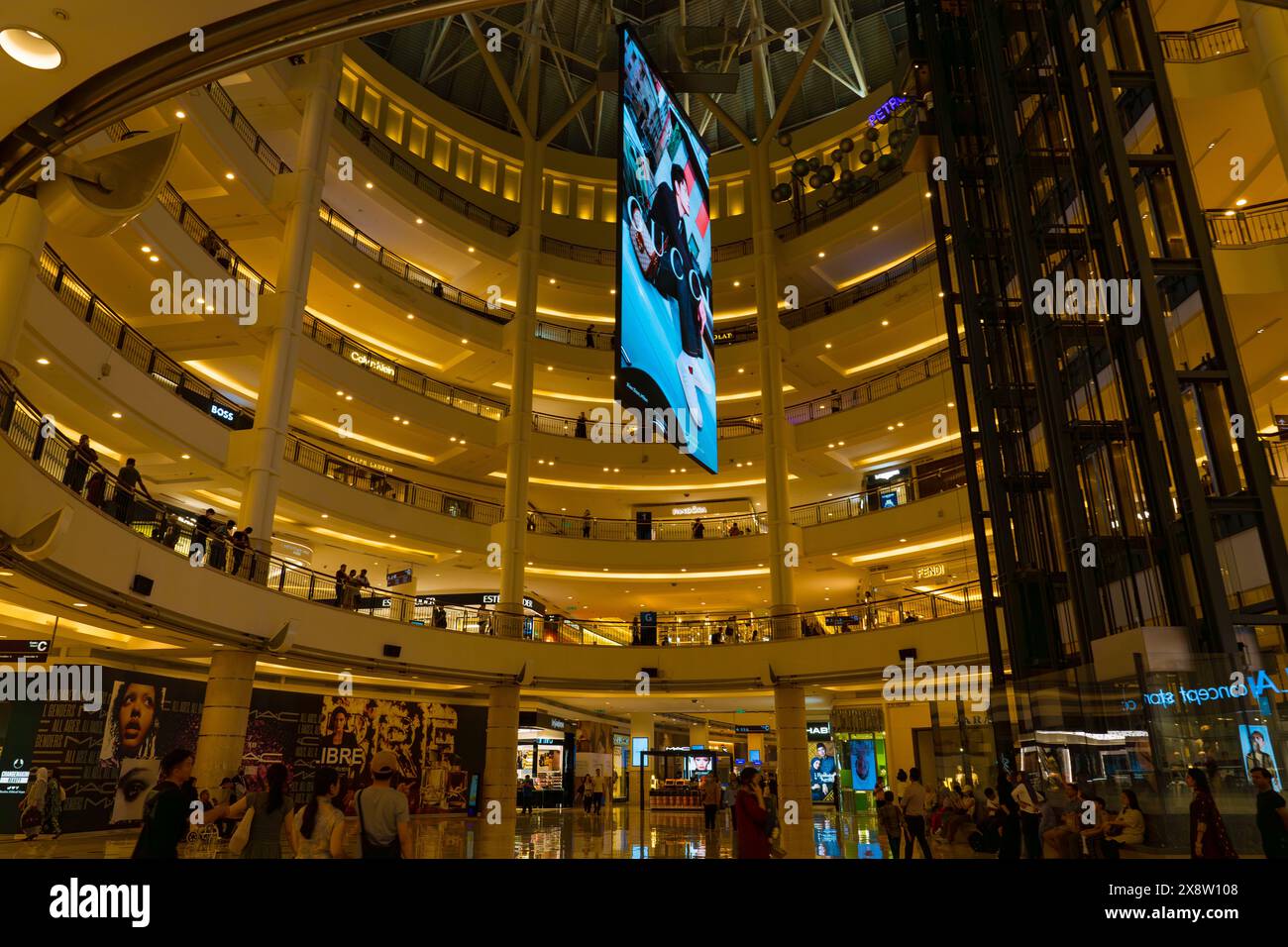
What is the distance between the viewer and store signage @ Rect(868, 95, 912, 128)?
29203 millimetres

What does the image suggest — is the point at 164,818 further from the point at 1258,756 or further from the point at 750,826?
the point at 1258,756

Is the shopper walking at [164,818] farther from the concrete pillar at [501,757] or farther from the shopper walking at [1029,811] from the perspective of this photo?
the concrete pillar at [501,757]

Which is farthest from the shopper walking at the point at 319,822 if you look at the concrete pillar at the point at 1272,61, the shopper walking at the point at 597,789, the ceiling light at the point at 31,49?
the shopper walking at the point at 597,789

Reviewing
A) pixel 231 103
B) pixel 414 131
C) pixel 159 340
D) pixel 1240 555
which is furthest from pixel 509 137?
pixel 1240 555

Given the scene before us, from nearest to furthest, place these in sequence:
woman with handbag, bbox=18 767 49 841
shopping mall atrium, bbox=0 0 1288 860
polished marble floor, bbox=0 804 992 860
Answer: shopping mall atrium, bbox=0 0 1288 860 < polished marble floor, bbox=0 804 992 860 < woman with handbag, bbox=18 767 49 841

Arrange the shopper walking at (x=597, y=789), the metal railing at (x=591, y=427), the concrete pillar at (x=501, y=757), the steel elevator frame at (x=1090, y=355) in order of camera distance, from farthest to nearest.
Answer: the metal railing at (x=591, y=427) < the shopper walking at (x=597, y=789) < the concrete pillar at (x=501, y=757) < the steel elevator frame at (x=1090, y=355)

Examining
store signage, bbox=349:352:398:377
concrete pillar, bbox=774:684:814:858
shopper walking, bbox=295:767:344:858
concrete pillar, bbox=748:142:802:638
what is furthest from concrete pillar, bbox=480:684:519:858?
shopper walking, bbox=295:767:344:858

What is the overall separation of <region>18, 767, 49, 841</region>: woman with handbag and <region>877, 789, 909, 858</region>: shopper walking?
15056 mm

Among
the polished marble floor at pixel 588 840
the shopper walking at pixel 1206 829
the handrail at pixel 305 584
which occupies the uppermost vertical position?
the handrail at pixel 305 584

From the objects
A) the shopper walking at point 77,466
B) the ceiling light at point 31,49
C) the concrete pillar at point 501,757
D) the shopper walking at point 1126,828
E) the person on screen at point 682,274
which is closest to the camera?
the ceiling light at point 31,49

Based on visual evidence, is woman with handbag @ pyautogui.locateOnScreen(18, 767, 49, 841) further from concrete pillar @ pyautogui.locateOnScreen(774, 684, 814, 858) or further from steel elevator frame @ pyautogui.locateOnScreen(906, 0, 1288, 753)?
concrete pillar @ pyautogui.locateOnScreen(774, 684, 814, 858)

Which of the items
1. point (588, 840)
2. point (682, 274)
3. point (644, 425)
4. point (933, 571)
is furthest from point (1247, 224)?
point (588, 840)

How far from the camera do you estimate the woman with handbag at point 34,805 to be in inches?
599

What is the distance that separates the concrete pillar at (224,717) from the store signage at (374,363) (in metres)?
12.3
